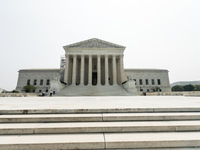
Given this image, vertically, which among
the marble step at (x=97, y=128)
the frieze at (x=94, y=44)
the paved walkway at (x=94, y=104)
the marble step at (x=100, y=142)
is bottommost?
the marble step at (x=100, y=142)

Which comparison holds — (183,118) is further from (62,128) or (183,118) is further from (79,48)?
(79,48)

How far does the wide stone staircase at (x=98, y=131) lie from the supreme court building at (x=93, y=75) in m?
20.3

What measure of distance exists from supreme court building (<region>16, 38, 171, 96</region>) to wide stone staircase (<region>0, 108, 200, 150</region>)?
20.3 meters

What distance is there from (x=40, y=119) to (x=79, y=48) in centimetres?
3161

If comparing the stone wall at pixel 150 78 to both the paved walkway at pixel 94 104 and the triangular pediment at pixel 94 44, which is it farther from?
the paved walkway at pixel 94 104

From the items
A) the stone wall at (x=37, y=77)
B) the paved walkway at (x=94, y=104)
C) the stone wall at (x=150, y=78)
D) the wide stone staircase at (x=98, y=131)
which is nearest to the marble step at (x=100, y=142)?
the wide stone staircase at (x=98, y=131)

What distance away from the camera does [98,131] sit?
297cm

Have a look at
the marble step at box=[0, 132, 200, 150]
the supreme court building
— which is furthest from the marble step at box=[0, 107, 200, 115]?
the supreme court building

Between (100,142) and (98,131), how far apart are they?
0.55m

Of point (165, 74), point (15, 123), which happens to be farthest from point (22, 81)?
point (165, 74)

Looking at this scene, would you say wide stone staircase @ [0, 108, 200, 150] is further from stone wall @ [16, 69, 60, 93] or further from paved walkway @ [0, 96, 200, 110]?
stone wall @ [16, 69, 60, 93]

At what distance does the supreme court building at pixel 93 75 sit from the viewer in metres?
26.7

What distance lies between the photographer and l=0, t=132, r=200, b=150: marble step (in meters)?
2.37

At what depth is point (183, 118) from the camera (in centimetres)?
360
